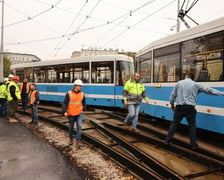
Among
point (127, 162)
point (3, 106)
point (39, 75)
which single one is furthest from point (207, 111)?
point (39, 75)

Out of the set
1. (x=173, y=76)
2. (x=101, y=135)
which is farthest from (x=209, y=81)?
(x=101, y=135)

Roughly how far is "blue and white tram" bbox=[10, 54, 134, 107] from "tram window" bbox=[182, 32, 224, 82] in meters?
5.58

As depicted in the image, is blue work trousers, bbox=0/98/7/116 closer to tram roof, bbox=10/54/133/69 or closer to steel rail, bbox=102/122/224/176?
tram roof, bbox=10/54/133/69

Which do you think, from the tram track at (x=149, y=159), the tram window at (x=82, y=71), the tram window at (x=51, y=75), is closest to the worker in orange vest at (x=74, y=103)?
the tram track at (x=149, y=159)

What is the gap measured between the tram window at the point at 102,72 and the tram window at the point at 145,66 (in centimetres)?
265

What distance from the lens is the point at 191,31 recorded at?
6137 millimetres

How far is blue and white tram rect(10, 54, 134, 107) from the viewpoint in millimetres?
11742

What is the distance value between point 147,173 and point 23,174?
7.50 feet

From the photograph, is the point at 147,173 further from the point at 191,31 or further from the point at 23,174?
the point at 191,31

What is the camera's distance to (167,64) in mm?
7168

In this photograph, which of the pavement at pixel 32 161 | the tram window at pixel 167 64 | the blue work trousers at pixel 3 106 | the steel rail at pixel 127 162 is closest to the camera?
the steel rail at pixel 127 162

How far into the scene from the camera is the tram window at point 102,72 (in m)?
11.9

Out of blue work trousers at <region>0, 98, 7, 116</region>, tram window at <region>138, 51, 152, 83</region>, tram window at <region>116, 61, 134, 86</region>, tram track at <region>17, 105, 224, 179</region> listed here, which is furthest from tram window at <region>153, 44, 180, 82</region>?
blue work trousers at <region>0, 98, 7, 116</region>

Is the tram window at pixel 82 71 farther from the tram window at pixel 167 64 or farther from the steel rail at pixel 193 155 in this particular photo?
the steel rail at pixel 193 155
